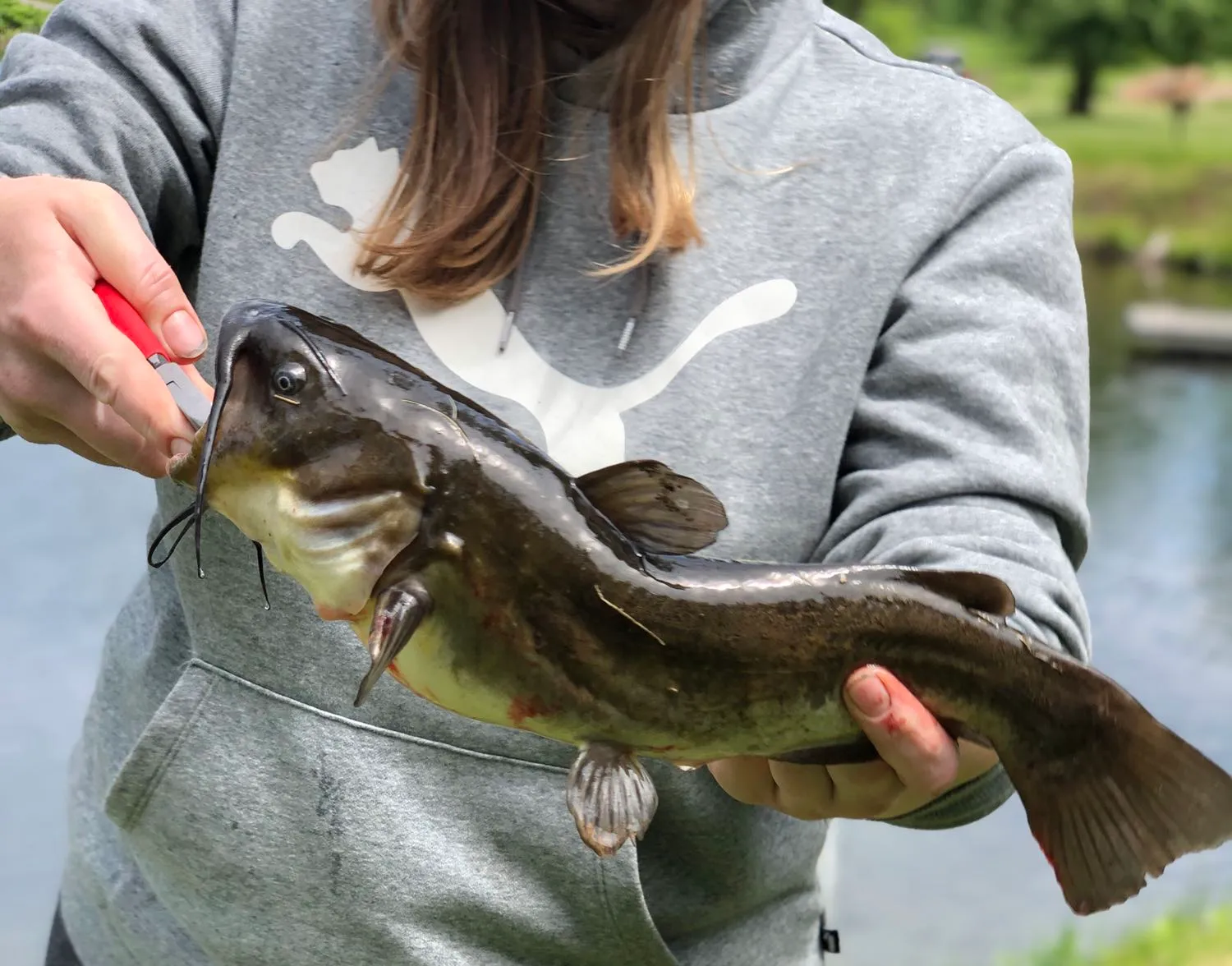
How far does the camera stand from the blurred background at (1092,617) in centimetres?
263

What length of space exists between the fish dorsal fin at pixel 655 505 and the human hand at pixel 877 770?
143mm

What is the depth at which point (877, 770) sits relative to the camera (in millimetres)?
972

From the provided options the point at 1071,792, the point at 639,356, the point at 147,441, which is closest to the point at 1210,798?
the point at 1071,792

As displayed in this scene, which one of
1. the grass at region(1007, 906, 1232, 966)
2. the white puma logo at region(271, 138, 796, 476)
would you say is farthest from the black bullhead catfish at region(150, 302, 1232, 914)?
the grass at region(1007, 906, 1232, 966)

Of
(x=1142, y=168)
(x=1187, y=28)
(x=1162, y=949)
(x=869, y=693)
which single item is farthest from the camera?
(x=1187, y=28)

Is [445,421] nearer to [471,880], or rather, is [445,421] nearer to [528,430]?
[528,430]

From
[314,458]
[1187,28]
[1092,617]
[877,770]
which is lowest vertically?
[1187,28]

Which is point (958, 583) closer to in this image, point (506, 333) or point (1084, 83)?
point (506, 333)

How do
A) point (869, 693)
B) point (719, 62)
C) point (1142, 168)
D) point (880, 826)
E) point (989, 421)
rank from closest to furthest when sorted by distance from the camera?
point (869, 693), point (989, 421), point (719, 62), point (880, 826), point (1142, 168)

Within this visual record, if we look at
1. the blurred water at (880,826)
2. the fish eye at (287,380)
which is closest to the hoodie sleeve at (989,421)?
the fish eye at (287,380)

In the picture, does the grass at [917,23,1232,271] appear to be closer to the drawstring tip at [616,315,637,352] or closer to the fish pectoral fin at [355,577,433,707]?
the drawstring tip at [616,315,637,352]

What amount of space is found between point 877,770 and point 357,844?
43cm

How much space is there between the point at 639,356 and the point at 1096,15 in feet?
72.0

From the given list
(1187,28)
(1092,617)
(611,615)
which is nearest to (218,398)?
(611,615)
